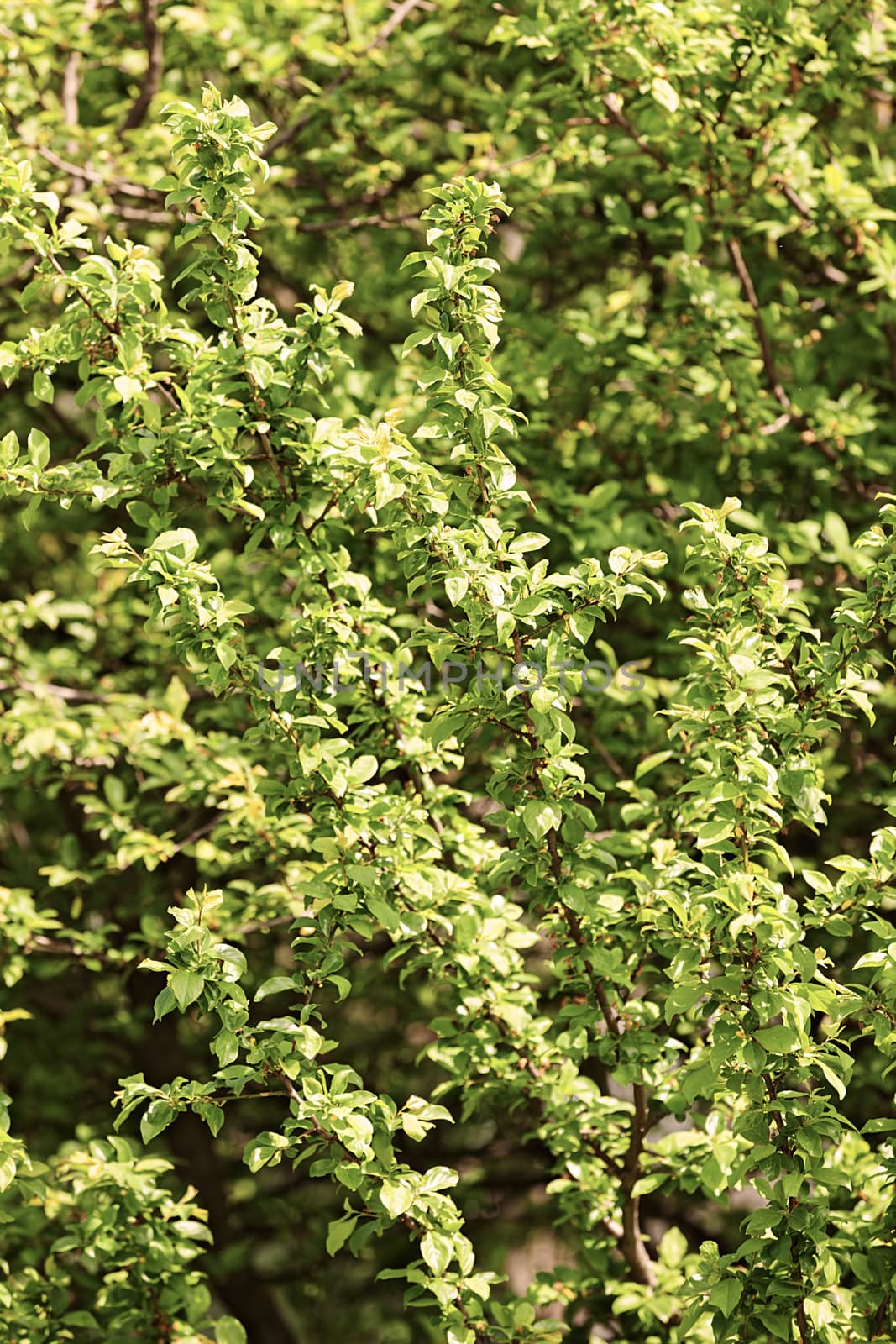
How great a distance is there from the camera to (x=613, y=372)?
182 inches

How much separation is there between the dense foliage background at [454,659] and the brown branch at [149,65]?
0.12 ft

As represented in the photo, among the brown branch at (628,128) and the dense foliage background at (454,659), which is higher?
the brown branch at (628,128)

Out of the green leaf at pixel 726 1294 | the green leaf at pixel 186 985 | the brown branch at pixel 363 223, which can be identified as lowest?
the green leaf at pixel 726 1294

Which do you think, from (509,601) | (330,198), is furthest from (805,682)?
(330,198)

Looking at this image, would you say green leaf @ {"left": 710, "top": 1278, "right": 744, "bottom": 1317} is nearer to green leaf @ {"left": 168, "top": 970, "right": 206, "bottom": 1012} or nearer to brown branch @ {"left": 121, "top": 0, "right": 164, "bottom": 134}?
green leaf @ {"left": 168, "top": 970, "right": 206, "bottom": 1012}

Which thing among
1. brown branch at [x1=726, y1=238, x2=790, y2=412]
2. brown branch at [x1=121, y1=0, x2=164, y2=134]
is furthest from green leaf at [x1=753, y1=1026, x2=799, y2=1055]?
brown branch at [x1=121, y1=0, x2=164, y2=134]

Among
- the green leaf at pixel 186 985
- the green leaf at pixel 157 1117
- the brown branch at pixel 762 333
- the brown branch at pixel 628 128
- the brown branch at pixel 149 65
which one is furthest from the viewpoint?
the brown branch at pixel 149 65

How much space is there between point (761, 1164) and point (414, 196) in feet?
13.2

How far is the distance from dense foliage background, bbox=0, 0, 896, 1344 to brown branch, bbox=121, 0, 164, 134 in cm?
4

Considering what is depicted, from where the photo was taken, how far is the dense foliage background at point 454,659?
8.60 feet

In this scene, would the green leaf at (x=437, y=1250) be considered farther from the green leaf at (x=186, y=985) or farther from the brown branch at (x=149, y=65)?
the brown branch at (x=149, y=65)

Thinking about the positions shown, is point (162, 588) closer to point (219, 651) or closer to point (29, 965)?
point (219, 651)

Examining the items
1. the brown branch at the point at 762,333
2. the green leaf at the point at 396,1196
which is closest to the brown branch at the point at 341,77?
the brown branch at the point at 762,333

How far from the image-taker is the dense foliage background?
8.60ft
